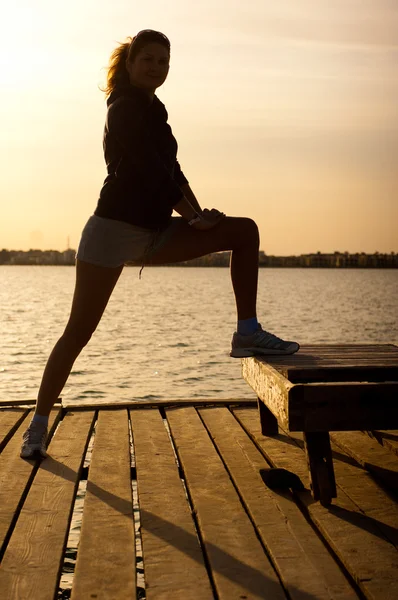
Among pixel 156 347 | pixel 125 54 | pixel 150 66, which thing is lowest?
pixel 156 347

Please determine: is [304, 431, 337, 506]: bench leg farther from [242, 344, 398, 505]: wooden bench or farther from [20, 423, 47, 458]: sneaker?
[20, 423, 47, 458]: sneaker

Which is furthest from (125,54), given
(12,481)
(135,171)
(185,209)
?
(12,481)

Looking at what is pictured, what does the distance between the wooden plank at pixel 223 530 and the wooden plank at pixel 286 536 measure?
0.16 feet

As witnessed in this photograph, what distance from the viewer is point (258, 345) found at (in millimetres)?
5133

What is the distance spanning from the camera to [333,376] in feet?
15.4

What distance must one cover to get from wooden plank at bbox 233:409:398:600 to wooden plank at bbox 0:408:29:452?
204 centimetres

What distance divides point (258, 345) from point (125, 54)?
2.02 m

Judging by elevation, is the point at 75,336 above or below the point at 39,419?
above

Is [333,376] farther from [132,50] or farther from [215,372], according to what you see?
[215,372]

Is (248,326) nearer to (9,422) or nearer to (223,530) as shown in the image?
(223,530)

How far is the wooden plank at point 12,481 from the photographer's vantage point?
383cm

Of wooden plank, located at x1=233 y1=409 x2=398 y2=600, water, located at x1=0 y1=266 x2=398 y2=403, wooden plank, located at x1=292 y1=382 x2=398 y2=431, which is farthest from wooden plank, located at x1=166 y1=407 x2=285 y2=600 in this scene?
water, located at x1=0 y1=266 x2=398 y2=403

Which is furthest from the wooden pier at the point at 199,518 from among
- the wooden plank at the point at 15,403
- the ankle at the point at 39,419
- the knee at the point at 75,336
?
the wooden plank at the point at 15,403

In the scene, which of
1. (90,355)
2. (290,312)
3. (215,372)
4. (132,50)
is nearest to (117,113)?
(132,50)
